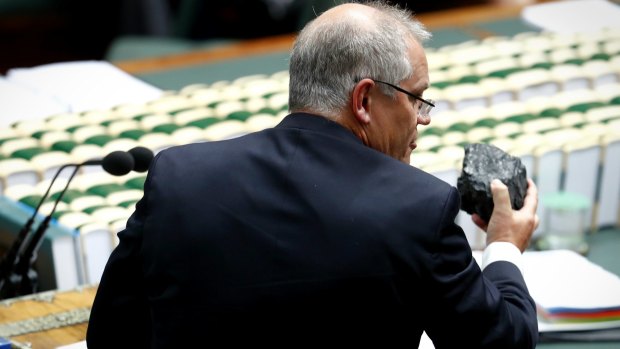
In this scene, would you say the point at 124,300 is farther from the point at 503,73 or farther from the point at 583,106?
the point at 503,73

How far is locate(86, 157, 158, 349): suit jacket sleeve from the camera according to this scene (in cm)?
162

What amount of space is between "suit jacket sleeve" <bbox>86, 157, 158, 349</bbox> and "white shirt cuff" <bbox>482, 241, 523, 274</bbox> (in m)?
0.50

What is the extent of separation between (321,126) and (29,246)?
0.77m

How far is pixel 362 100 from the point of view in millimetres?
1562

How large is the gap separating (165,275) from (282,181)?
199mm

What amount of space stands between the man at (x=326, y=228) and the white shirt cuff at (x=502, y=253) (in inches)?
4.9

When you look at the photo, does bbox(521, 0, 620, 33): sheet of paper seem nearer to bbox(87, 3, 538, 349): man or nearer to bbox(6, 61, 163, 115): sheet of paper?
bbox(6, 61, 163, 115): sheet of paper

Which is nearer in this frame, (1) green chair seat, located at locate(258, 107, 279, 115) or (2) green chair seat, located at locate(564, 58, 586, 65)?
(1) green chair seat, located at locate(258, 107, 279, 115)

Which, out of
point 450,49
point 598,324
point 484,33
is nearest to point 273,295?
point 598,324

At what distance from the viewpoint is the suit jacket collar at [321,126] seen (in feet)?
5.12

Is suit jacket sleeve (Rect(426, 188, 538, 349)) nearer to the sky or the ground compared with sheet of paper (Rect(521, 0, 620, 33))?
nearer to the sky

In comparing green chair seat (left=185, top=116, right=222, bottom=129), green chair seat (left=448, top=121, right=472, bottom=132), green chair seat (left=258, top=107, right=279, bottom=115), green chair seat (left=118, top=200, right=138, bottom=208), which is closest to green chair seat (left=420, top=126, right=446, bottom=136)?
green chair seat (left=448, top=121, right=472, bottom=132)

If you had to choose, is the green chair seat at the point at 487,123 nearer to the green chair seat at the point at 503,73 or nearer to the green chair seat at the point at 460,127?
the green chair seat at the point at 460,127

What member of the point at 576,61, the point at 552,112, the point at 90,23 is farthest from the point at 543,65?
the point at 90,23
